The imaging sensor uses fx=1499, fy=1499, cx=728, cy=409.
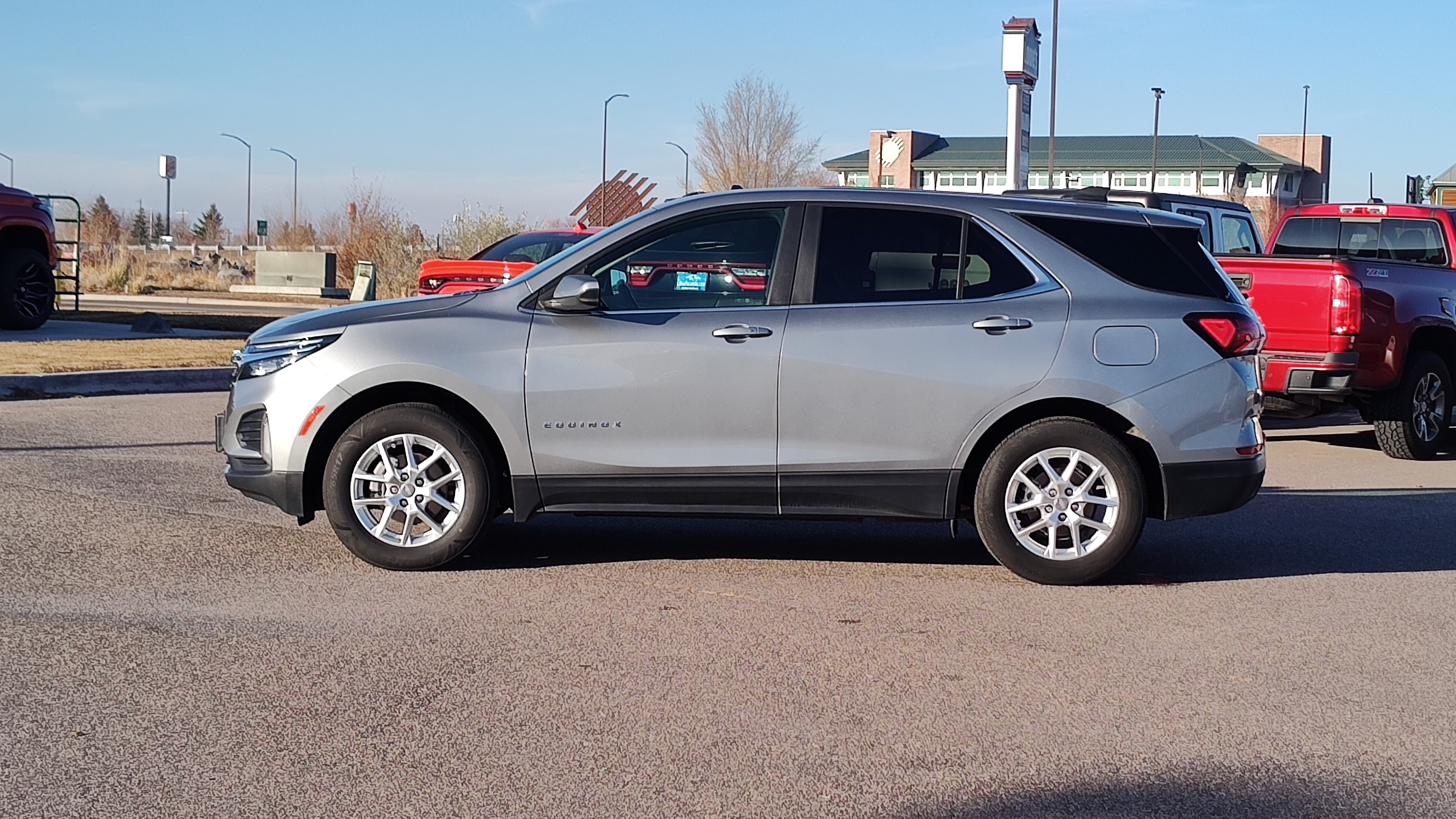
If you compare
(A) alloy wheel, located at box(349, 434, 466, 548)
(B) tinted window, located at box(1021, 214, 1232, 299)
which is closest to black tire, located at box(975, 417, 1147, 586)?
(B) tinted window, located at box(1021, 214, 1232, 299)

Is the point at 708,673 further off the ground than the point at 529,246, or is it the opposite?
the point at 529,246

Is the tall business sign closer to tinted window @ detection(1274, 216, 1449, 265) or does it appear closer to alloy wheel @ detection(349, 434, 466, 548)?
tinted window @ detection(1274, 216, 1449, 265)

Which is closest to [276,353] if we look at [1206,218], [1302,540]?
[1302,540]

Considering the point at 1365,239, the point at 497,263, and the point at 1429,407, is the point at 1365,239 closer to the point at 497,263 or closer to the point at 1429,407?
the point at 1429,407

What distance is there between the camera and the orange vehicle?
16.2 metres

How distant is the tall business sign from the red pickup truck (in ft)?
40.0

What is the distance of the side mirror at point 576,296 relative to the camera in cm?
676

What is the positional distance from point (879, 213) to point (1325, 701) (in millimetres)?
3044

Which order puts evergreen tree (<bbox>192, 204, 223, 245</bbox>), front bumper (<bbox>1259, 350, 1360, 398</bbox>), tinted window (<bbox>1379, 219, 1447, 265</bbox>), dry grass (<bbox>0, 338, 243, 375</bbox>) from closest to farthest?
front bumper (<bbox>1259, 350, 1360, 398</bbox>) → tinted window (<bbox>1379, 219, 1447, 265</bbox>) → dry grass (<bbox>0, 338, 243, 375</bbox>) → evergreen tree (<bbox>192, 204, 223, 245</bbox>)

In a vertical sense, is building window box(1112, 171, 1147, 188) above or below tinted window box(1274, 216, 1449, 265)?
above

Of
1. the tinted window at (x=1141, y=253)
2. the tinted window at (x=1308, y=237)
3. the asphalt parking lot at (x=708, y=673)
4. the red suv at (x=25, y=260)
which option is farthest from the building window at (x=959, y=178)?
the tinted window at (x=1141, y=253)

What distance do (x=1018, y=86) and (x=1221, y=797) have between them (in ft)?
72.8

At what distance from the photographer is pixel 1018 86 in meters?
25.1

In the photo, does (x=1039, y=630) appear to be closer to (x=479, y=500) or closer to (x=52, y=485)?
(x=479, y=500)
